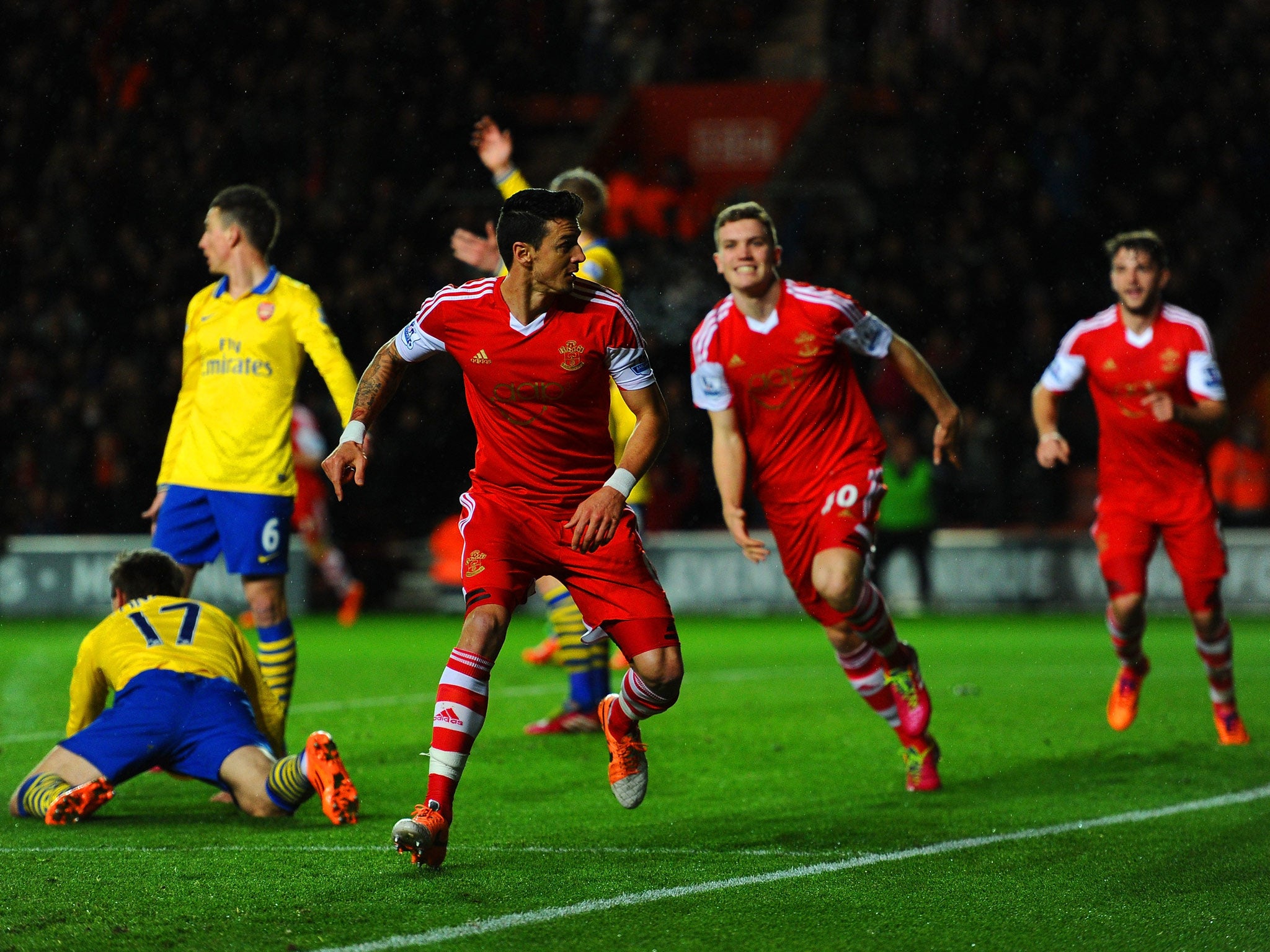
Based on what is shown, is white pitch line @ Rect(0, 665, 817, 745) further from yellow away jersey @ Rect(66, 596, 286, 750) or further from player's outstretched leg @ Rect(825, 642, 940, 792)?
player's outstretched leg @ Rect(825, 642, 940, 792)

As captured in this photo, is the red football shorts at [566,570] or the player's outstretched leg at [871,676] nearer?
the red football shorts at [566,570]

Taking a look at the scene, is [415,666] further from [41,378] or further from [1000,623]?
[41,378]

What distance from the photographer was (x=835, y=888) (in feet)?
15.5

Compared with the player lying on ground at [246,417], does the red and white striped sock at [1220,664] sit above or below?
below

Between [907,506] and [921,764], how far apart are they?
34.1 feet

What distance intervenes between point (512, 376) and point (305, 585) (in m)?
13.3

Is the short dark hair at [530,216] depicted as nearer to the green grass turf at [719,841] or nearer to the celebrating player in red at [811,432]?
the celebrating player in red at [811,432]

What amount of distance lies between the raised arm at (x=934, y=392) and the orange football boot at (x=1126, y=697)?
2257 mm

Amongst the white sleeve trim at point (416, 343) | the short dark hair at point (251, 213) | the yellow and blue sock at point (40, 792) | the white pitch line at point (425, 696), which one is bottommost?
the yellow and blue sock at point (40, 792)

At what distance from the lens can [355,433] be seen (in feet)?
17.1

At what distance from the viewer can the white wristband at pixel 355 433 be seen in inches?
203

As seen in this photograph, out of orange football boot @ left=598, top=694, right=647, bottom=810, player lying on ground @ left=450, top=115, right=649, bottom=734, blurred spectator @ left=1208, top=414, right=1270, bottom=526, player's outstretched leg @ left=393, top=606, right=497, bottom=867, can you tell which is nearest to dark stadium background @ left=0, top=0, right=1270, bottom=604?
blurred spectator @ left=1208, top=414, right=1270, bottom=526

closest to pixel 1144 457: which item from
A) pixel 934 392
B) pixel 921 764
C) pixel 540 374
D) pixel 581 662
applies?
pixel 934 392

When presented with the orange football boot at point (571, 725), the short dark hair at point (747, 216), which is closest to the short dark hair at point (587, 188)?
the short dark hair at point (747, 216)
